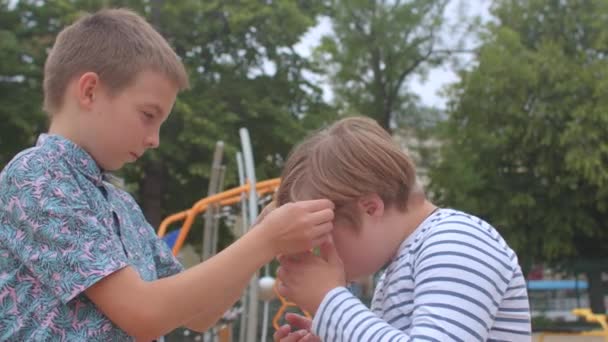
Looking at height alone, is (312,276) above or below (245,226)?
above

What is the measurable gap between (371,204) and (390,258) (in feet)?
0.50

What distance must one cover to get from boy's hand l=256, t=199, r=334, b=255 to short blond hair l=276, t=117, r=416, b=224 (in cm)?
6

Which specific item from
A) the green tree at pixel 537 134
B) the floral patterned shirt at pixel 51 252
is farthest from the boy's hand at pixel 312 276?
the green tree at pixel 537 134

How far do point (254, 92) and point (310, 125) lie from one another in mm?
1390

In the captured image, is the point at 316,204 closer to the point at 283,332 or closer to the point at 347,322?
the point at 347,322

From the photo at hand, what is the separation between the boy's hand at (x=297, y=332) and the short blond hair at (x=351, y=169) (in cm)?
38

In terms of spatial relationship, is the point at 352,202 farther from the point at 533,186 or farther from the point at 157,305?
the point at 533,186

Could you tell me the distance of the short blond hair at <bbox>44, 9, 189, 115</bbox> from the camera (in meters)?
1.75

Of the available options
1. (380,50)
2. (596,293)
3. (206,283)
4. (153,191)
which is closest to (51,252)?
(206,283)

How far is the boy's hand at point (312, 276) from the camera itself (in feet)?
5.16

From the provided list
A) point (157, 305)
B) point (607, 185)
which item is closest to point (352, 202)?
point (157, 305)

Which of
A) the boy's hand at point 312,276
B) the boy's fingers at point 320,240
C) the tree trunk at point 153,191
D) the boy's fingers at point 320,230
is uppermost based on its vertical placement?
the boy's fingers at point 320,230

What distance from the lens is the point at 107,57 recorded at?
5.77ft

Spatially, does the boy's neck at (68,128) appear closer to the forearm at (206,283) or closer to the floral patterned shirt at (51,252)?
the floral patterned shirt at (51,252)
